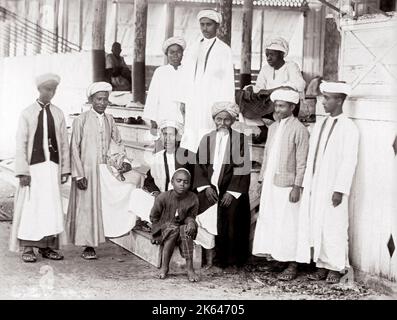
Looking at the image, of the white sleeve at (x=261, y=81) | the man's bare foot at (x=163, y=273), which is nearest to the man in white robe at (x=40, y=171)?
the man's bare foot at (x=163, y=273)

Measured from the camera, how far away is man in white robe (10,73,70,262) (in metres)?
5.79

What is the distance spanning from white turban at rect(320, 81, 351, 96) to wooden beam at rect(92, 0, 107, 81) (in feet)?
5.99

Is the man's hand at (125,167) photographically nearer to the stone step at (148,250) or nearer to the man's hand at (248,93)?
the stone step at (148,250)

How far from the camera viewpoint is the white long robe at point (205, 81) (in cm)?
599

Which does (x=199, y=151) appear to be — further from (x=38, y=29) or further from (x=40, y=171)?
(x=38, y=29)

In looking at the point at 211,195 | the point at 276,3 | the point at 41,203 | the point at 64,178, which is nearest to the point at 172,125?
the point at 211,195

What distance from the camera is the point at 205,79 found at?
19.8 ft

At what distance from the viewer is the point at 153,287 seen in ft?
18.2

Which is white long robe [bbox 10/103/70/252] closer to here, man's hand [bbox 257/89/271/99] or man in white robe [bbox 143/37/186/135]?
man in white robe [bbox 143/37/186/135]

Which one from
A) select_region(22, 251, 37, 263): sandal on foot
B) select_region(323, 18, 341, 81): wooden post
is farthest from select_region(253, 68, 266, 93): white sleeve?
select_region(22, 251, 37, 263): sandal on foot

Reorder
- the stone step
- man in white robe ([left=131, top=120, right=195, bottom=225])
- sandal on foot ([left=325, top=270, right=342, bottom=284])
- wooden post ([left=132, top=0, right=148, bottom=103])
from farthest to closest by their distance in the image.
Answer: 1. wooden post ([left=132, top=0, right=148, bottom=103])
2. man in white robe ([left=131, top=120, right=195, bottom=225])
3. the stone step
4. sandal on foot ([left=325, top=270, right=342, bottom=284])

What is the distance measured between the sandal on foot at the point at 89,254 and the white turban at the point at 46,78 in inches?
53.1
